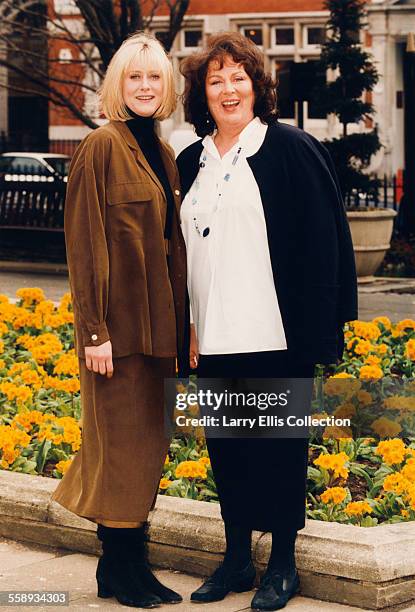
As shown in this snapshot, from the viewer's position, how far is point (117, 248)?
15.5 feet

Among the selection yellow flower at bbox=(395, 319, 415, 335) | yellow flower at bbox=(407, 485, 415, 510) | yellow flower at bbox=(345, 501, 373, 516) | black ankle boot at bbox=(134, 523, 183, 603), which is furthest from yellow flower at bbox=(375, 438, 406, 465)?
yellow flower at bbox=(395, 319, 415, 335)

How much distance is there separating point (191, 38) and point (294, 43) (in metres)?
3.02

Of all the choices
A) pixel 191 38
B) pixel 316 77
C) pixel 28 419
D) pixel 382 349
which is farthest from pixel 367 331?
pixel 191 38

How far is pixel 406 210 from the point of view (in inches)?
693

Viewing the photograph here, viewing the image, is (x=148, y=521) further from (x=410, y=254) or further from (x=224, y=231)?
(x=410, y=254)

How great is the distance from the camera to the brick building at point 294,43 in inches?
1340

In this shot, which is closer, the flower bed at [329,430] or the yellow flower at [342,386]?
the flower bed at [329,430]

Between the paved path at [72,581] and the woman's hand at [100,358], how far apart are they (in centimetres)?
89

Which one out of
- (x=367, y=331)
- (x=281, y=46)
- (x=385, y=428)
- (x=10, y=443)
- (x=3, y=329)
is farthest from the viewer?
(x=281, y=46)

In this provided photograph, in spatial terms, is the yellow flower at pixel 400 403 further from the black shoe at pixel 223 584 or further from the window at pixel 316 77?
the window at pixel 316 77

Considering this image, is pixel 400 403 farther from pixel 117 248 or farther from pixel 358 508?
pixel 117 248

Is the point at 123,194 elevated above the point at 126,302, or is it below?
above

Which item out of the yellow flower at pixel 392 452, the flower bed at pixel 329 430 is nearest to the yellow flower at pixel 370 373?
the flower bed at pixel 329 430

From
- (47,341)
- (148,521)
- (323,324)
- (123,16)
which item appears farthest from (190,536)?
(123,16)
